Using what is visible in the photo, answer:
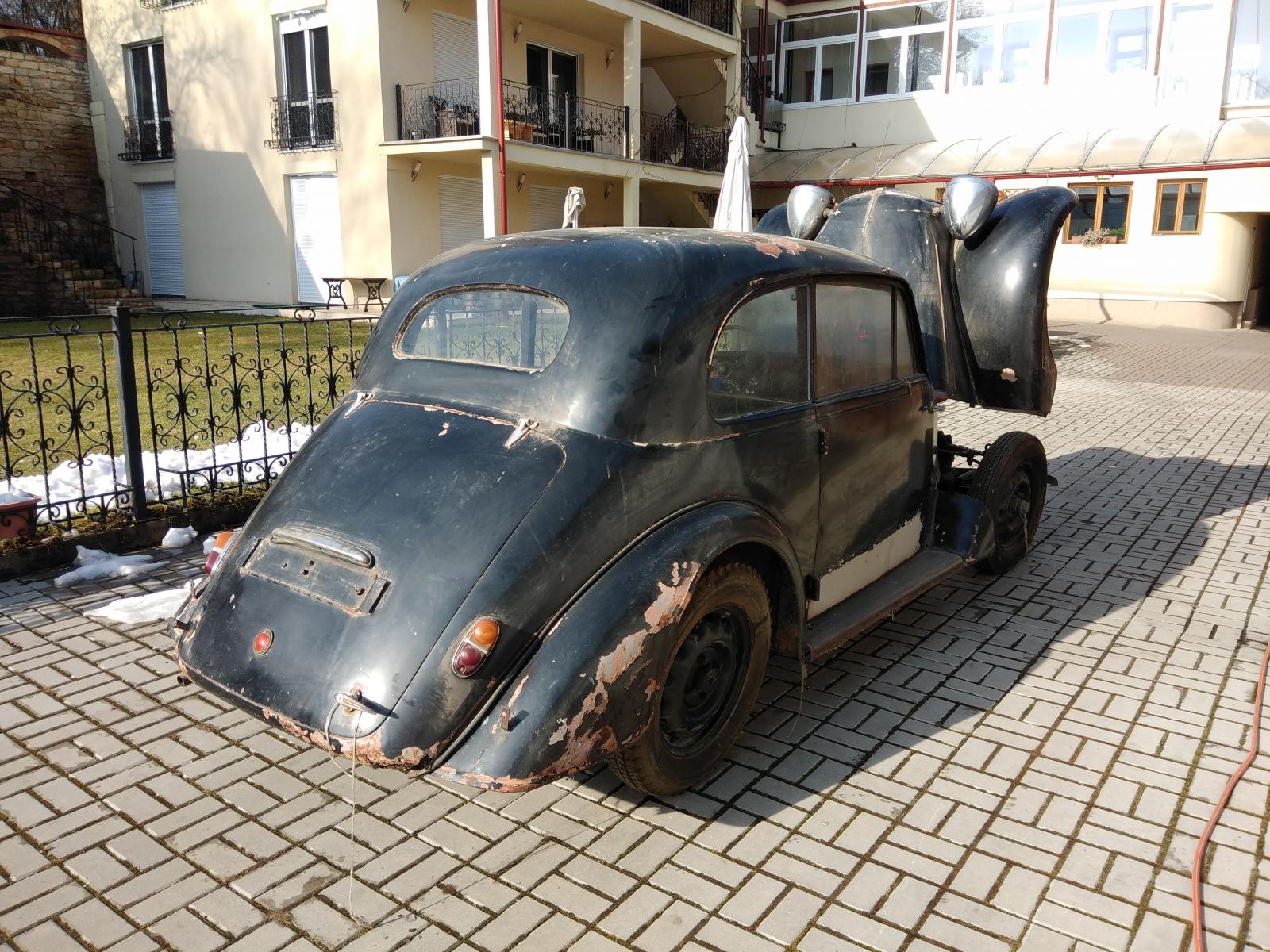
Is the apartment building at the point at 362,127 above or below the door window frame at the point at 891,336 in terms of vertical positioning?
above

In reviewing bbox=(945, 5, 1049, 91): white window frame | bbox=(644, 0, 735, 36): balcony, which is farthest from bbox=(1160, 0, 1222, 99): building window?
bbox=(644, 0, 735, 36): balcony

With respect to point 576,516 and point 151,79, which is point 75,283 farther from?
point 576,516

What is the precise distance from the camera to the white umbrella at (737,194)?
10516 millimetres

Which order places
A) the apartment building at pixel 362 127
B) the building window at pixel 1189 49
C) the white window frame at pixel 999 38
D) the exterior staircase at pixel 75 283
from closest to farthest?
the apartment building at pixel 362 127, the exterior staircase at pixel 75 283, the building window at pixel 1189 49, the white window frame at pixel 999 38

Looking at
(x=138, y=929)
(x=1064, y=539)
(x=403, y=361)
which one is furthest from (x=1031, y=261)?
(x=138, y=929)

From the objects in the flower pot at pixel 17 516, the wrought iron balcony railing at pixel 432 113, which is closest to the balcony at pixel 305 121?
the wrought iron balcony railing at pixel 432 113

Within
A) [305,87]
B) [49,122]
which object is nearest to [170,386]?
[305,87]

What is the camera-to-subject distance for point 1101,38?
24344 mm

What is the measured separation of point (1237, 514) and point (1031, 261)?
10.7ft

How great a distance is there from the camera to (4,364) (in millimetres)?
11969

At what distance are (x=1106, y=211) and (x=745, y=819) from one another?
24.1m

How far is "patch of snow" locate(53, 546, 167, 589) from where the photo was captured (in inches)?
214

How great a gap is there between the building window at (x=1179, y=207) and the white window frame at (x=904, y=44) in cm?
749

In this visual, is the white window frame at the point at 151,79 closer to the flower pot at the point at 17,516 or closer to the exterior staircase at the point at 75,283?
the exterior staircase at the point at 75,283
